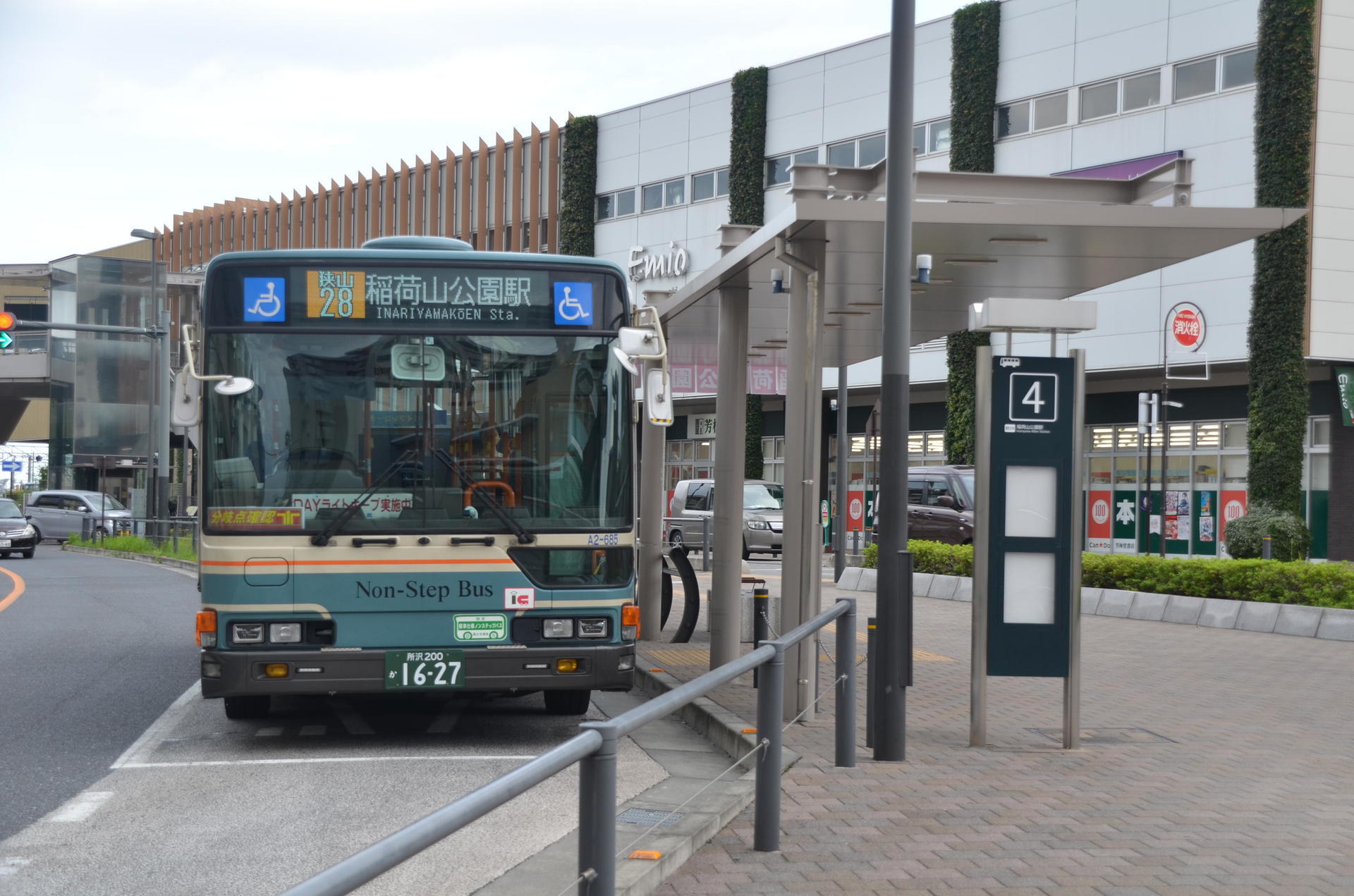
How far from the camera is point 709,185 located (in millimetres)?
46938

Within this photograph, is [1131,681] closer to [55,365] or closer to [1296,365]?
[1296,365]

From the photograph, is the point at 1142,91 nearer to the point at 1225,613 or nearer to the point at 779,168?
the point at 779,168

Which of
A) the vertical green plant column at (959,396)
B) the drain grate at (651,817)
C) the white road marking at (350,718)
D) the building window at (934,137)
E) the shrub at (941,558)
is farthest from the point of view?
the building window at (934,137)

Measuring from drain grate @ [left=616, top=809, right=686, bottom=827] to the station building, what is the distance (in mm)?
19701

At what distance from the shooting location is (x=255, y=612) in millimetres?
8094

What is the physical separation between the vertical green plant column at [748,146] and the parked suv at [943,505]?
13.8 metres

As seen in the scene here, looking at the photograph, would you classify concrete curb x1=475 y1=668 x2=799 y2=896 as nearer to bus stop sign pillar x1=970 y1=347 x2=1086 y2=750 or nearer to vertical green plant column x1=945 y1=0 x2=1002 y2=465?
bus stop sign pillar x1=970 y1=347 x2=1086 y2=750

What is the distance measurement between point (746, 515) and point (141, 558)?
15508mm

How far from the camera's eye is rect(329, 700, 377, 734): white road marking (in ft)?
30.5

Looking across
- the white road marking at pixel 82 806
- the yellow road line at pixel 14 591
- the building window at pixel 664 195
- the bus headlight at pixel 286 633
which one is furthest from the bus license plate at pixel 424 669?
the building window at pixel 664 195

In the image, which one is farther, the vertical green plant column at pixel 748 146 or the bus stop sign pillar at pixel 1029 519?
the vertical green plant column at pixel 748 146

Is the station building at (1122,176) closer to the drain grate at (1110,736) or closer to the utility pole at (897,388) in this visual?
the drain grate at (1110,736)

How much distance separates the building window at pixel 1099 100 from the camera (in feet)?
118

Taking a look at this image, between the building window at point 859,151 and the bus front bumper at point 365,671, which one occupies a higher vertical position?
the building window at point 859,151
